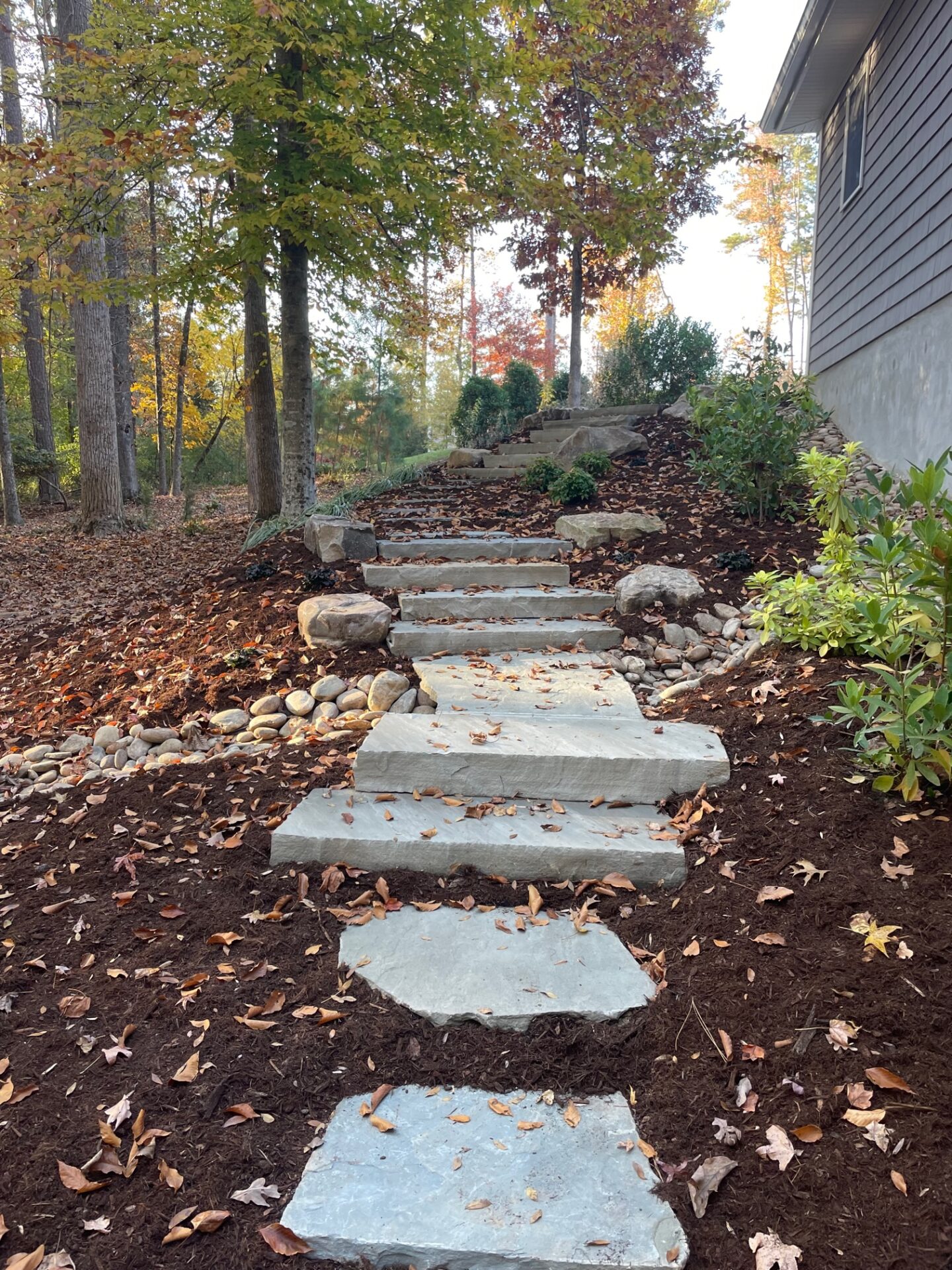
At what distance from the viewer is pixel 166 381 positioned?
15.4m

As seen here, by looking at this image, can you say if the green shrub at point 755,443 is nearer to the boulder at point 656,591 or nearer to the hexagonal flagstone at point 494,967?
the boulder at point 656,591

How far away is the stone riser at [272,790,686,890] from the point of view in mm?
2473

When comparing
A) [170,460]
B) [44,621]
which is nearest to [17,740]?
[44,621]

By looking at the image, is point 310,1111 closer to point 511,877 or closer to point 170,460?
point 511,877

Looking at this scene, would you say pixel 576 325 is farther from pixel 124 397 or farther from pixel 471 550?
pixel 124 397

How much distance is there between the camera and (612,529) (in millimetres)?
5551

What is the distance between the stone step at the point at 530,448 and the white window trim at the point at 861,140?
12.5 ft

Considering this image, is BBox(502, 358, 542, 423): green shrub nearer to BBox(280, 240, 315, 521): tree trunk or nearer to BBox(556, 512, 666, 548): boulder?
BBox(280, 240, 315, 521): tree trunk

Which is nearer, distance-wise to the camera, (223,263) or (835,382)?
(223,263)

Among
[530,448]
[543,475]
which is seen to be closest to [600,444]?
[543,475]

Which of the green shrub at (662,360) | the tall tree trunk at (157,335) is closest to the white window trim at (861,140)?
the green shrub at (662,360)

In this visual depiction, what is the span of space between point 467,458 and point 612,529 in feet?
13.1

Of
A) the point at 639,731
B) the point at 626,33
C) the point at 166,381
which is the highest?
the point at 626,33

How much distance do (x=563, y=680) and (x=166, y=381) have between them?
1441cm
